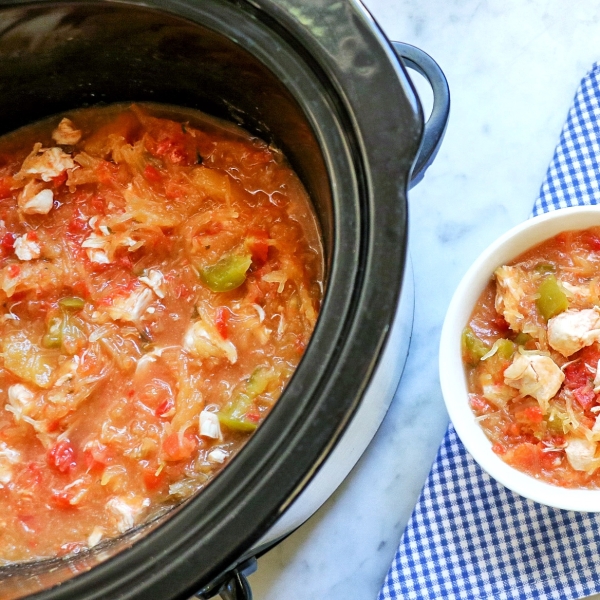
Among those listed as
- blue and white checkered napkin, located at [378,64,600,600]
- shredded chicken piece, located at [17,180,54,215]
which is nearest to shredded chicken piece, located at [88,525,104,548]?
blue and white checkered napkin, located at [378,64,600,600]

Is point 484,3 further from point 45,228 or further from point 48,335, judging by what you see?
point 48,335

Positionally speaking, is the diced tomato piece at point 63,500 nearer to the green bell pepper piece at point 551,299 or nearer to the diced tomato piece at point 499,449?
the diced tomato piece at point 499,449

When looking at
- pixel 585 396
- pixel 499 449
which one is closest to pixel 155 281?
pixel 499 449

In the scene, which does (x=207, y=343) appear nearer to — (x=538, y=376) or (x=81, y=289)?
(x=81, y=289)

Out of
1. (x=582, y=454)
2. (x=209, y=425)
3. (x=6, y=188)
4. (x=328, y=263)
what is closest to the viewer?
(x=328, y=263)

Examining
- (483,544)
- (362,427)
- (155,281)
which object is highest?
(155,281)

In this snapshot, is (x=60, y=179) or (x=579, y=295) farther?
(x=60, y=179)

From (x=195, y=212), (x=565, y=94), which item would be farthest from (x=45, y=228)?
(x=565, y=94)
